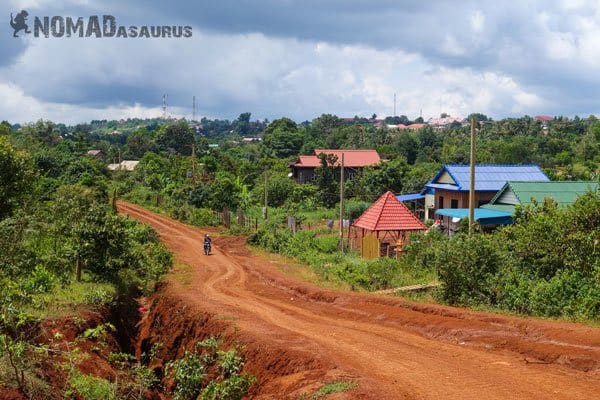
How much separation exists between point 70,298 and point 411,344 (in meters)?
9.43

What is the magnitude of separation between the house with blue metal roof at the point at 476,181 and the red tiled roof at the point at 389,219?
8.49 meters

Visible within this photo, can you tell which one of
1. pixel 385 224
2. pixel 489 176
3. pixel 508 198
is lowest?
pixel 385 224

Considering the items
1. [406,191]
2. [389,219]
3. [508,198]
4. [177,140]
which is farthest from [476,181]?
[177,140]

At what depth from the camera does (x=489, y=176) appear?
36.3m

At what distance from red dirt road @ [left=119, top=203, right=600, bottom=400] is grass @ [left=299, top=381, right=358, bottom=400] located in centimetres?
24

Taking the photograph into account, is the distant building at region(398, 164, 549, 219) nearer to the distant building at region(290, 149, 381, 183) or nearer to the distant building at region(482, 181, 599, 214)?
the distant building at region(482, 181, 599, 214)

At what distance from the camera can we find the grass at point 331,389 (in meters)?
9.43

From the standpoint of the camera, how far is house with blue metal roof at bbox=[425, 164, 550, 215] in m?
35.6

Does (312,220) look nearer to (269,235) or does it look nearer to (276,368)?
(269,235)

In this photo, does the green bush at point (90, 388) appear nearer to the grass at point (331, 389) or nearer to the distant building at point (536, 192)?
the grass at point (331, 389)

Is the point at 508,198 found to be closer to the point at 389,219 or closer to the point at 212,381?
the point at 389,219

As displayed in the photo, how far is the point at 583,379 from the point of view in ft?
33.4

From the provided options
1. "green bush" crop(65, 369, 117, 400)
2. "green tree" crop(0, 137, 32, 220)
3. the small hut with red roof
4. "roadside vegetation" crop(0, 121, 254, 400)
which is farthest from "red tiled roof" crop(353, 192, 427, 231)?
"green bush" crop(65, 369, 117, 400)

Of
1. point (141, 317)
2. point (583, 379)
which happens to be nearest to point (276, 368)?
point (583, 379)
